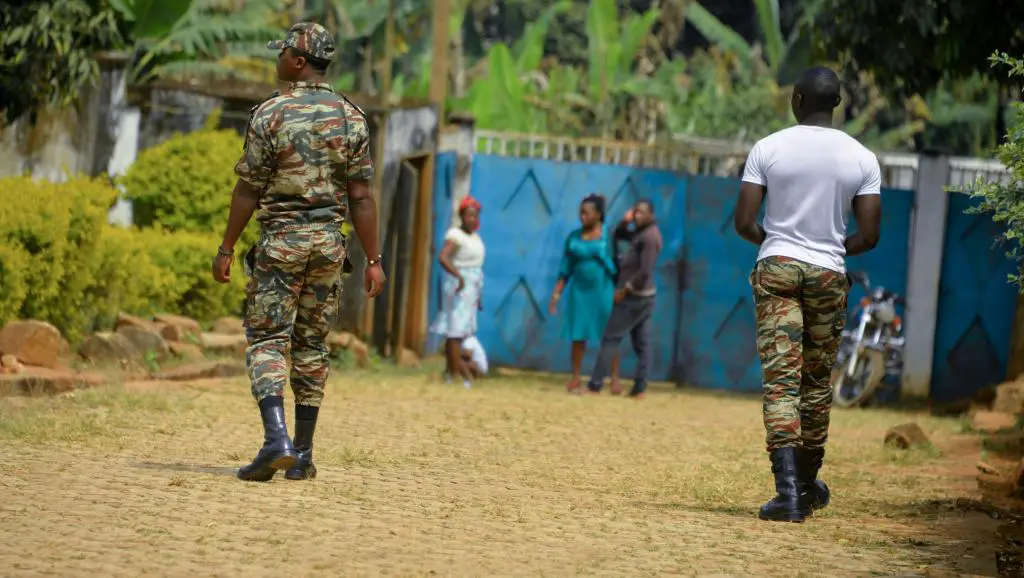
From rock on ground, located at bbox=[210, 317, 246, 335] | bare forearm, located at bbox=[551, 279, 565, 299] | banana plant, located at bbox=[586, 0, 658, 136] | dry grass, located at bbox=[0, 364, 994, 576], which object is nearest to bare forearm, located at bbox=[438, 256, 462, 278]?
bare forearm, located at bbox=[551, 279, 565, 299]

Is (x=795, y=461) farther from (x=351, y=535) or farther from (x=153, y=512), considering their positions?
(x=153, y=512)

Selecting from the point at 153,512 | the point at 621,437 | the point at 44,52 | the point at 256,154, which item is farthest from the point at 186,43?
the point at 153,512

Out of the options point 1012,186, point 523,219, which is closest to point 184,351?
point 523,219

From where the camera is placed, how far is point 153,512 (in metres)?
6.50

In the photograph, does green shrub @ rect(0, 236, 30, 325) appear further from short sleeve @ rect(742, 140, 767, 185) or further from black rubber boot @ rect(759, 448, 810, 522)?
black rubber boot @ rect(759, 448, 810, 522)

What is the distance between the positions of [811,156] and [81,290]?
693cm

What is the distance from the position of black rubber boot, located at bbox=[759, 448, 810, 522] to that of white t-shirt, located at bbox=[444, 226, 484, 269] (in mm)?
7099

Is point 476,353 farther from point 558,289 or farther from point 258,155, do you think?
point 258,155

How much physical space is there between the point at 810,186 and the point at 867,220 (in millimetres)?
305

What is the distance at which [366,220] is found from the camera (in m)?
7.70

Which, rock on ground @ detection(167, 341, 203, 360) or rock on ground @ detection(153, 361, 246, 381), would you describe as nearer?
rock on ground @ detection(153, 361, 246, 381)

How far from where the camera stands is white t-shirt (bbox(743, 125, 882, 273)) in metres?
7.48

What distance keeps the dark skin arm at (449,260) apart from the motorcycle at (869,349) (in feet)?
11.9

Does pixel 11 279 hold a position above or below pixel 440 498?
above
